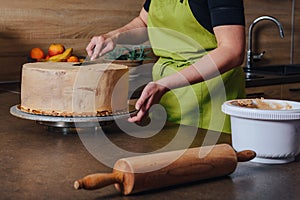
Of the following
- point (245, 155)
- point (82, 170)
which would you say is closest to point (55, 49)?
point (82, 170)

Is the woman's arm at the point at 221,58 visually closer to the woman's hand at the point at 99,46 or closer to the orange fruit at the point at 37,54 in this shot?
the woman's hand at the point at 99,46

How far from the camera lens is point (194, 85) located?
1.89 m

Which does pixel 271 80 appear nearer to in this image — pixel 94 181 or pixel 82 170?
pixel 82 170

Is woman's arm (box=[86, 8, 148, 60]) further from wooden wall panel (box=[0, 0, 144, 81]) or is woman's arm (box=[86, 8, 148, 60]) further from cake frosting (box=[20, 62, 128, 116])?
wooden wall panel (box=[0, 0, 144, 81])

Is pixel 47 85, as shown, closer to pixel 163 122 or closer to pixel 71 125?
pixel 71 125

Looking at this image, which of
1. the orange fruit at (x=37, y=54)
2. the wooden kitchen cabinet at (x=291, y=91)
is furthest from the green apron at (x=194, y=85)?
the wooden kitchen cabinet at (x=291, y=91)

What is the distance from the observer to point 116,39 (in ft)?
6.08

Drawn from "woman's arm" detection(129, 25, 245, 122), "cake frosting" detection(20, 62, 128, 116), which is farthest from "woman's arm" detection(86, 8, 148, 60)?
"woman's arm" detection(129, 25, 245, 122)

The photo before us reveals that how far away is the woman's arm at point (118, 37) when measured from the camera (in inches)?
68.9

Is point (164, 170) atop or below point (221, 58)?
below

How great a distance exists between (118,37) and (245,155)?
0.91 meters

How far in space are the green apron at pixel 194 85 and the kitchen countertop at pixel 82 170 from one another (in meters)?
0.36

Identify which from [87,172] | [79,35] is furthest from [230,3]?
[79,35]

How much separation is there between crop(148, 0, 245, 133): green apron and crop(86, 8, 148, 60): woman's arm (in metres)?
0.13
